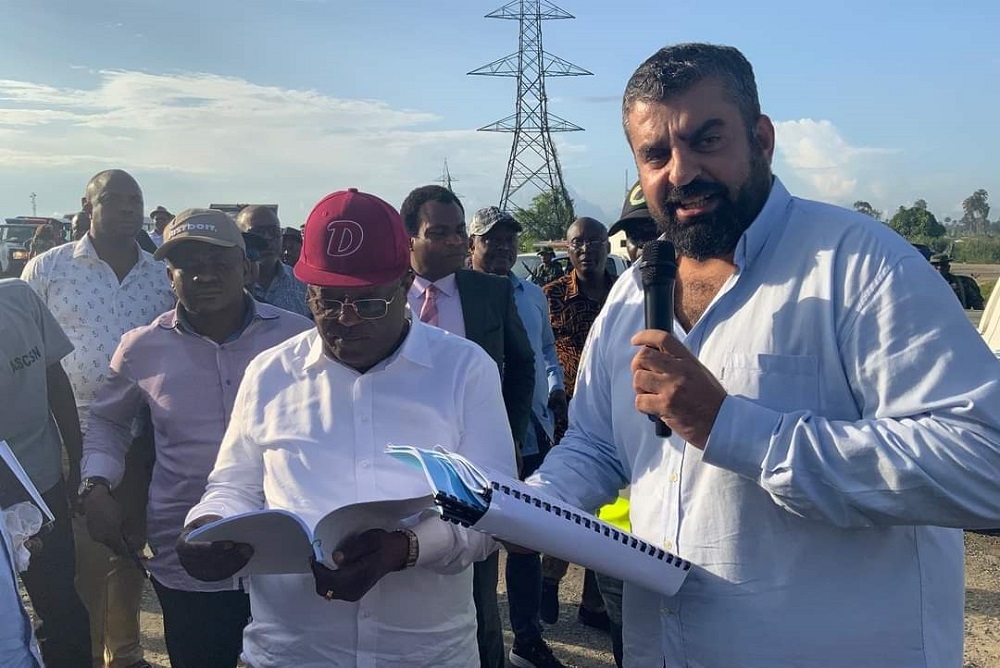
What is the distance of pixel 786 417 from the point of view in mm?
1561

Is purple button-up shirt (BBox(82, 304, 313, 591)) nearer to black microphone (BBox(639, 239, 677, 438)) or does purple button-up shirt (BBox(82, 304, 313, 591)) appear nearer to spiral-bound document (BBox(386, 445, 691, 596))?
spiral-bound document (BBox(386, 445, 691, 596))

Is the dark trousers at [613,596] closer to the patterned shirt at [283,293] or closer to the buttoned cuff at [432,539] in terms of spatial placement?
the buttoned cuff at [432,539]

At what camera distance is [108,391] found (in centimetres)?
325

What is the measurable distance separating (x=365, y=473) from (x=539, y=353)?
2824 mm

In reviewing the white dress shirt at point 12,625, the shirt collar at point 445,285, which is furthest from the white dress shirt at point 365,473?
the shirt collar at point 445,285

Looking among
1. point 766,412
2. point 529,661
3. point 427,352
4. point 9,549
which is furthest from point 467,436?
point 529,661

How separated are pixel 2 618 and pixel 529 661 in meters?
3.22

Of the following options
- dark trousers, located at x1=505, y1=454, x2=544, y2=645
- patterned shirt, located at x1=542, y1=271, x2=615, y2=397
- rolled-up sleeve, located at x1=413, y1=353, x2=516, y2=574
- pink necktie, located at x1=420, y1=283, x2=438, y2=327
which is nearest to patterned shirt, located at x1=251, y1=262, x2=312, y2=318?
pink necktie, located at x1=420, y1=283, x2=438, y2=327

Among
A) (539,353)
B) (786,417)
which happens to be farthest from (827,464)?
(539,353)

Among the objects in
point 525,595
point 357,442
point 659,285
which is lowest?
point 525,595

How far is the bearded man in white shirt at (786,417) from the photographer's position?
148 cm

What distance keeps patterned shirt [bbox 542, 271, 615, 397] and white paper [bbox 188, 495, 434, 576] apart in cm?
357

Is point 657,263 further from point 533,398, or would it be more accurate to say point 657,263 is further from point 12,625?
point 533,398

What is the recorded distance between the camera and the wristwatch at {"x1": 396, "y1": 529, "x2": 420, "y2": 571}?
79.7 inches
